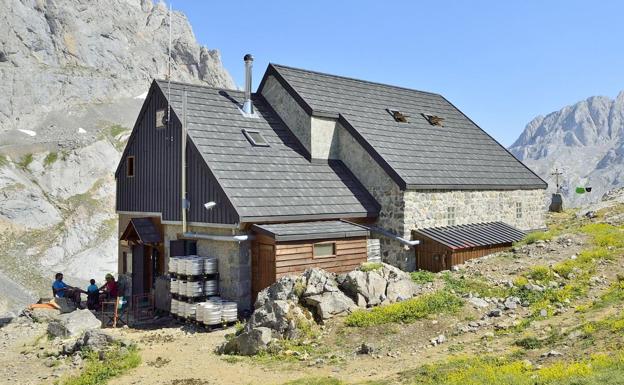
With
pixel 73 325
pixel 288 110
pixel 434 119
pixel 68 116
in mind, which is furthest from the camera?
pixel 68 116

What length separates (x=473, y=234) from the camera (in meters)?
21.7

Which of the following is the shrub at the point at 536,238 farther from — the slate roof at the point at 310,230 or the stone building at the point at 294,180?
the slate roof at the point at 310,230

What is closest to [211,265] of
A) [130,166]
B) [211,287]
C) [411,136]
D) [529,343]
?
[211,287]

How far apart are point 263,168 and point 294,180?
1339mm

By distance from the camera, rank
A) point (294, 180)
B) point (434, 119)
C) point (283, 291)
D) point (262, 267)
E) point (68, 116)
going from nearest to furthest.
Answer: point (283, 291)
point (262, 267)
point (294, 180)
point (434, 119)
point (68, 116)

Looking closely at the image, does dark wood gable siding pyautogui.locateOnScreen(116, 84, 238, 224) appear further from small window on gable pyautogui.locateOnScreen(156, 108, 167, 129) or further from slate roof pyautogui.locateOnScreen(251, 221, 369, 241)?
slate roof pyautogui.locateOnScreen(251, 221, 369, 241)

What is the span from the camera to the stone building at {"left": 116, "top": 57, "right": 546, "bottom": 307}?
17.7m

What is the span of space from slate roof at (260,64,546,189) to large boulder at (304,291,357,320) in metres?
6.66

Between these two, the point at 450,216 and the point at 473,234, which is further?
the point at 450,216

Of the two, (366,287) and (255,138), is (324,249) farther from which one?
(255,138)

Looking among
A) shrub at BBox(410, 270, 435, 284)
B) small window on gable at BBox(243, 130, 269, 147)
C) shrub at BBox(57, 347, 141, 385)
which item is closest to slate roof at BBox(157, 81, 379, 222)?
small window on gable at BBox(243, 130, 269, 147)

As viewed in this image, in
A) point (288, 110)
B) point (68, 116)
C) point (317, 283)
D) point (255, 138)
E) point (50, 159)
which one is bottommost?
point (317, 283)

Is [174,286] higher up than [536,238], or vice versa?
[536,238]

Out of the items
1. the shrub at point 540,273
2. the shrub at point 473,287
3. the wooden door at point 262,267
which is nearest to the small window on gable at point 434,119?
the shrub at point 473,287
